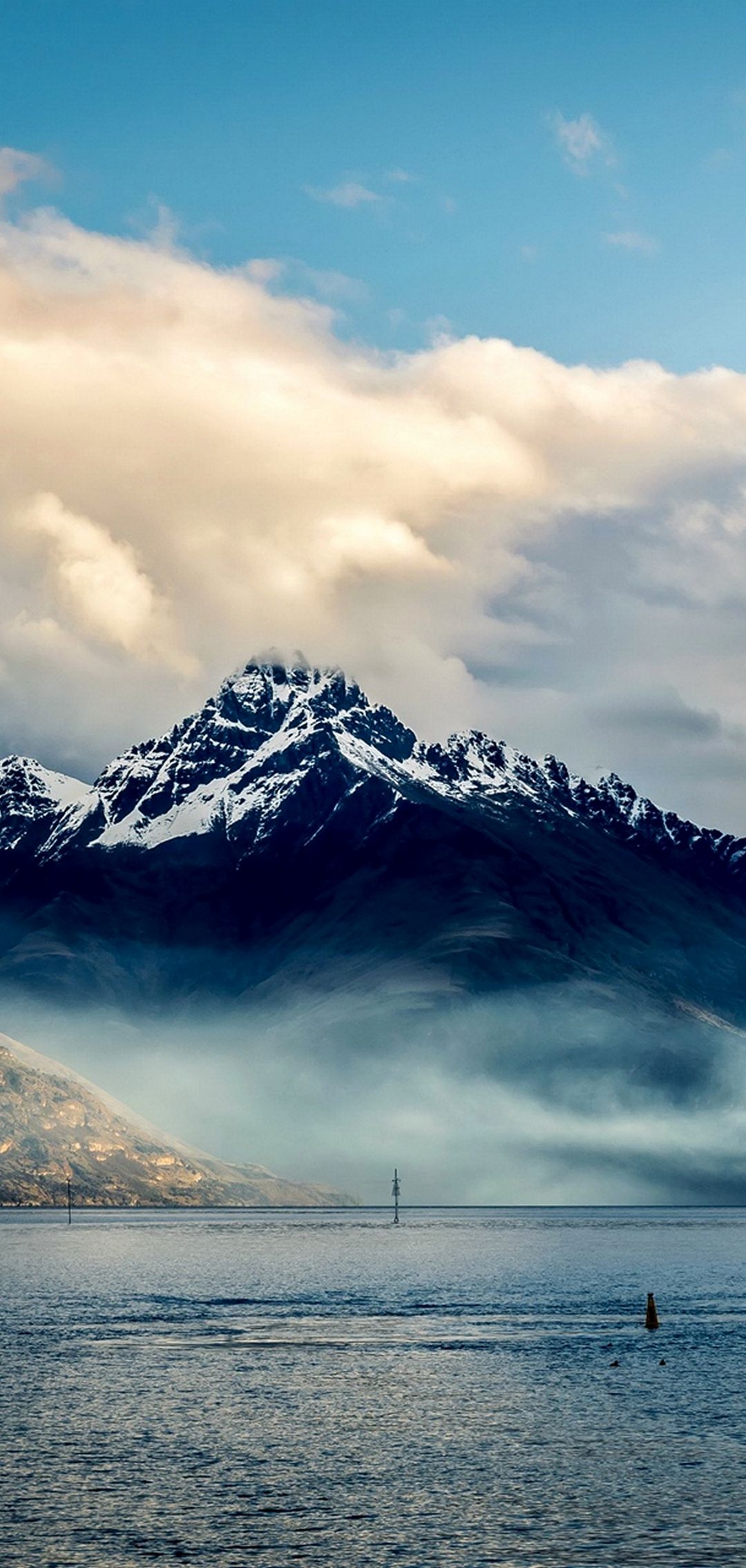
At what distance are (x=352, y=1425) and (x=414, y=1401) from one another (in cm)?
1290

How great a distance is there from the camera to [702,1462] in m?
92.1

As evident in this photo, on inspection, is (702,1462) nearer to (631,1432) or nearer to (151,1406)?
(631,1432)

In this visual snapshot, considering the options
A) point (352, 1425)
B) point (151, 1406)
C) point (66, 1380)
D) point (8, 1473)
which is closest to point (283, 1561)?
point (8, 1473)

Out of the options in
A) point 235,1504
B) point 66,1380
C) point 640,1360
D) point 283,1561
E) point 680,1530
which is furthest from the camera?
point 640,1360

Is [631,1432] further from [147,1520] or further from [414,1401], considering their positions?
[147,1520]

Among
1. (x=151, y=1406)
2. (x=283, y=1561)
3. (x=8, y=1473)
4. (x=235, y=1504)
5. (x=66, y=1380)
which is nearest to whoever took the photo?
(x=283, y=1561)

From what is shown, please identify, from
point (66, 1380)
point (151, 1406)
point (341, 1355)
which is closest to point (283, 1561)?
point (151, 1406)

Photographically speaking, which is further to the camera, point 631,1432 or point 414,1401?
point 414,1401

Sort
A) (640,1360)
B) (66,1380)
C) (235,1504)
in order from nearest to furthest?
1. (235,1504)
2. (66,1380)
3. (640,1360)

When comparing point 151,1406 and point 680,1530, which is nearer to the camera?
point 680,1530

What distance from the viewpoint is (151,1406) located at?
11438 centimetres

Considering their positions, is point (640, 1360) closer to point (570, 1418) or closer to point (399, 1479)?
point (570, 1418)

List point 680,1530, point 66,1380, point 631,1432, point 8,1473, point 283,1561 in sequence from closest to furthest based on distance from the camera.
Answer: point 283,1561 → point 680,1530 → point 8,1473 → point 631,1432 → point 66,1380

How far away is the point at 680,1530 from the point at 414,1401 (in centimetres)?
4787
